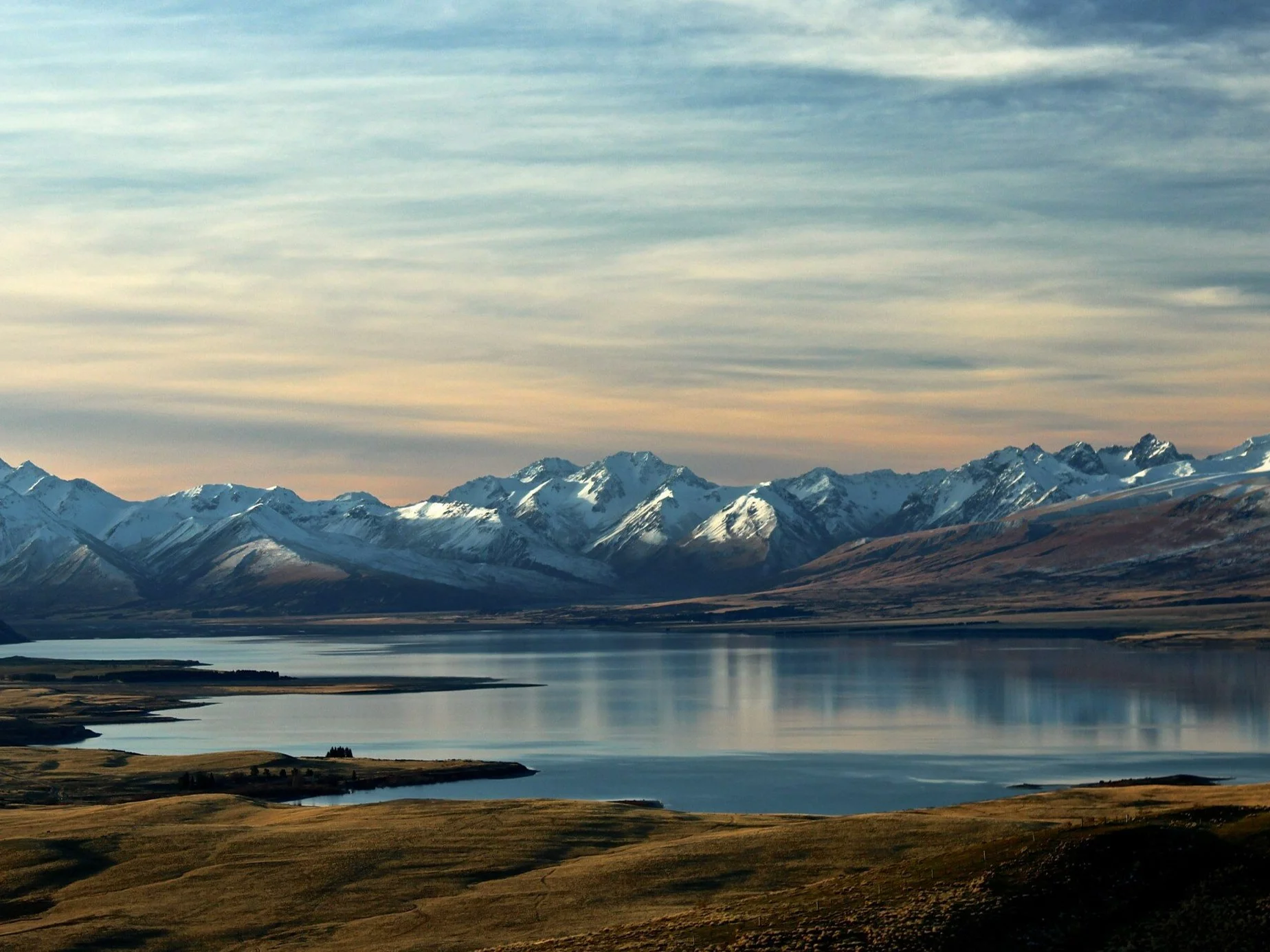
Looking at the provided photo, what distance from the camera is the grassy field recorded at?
46.1 m

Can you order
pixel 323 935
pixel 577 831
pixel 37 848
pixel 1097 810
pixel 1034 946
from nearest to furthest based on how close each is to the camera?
1. pixel 1034 946
2. pixel 323 935
3. pixel 37 848
4. pixel 577 831
5. pixel 1097 810

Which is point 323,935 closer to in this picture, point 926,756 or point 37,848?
point 37,848

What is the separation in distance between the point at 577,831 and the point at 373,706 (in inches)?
4779

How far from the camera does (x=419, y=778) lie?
115688 mm

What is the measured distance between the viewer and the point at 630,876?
6406 cm

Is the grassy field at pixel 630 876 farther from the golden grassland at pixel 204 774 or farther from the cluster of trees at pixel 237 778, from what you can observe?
the cluster of trees at pixel 237 778

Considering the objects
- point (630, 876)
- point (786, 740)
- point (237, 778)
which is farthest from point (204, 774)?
point (630, 876)

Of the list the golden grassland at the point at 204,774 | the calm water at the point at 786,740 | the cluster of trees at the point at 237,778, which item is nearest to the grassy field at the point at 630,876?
the golden grassland at the point at 204,774

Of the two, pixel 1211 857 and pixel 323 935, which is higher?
pixel 1211 857

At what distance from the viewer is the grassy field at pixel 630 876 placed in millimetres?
46125

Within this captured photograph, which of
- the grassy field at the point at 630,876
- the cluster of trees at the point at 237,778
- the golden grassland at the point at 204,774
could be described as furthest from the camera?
the cluster of trees at the point at 237,778

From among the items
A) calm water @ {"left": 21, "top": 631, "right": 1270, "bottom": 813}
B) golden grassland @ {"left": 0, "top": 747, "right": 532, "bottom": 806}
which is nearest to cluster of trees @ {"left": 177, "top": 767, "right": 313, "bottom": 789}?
golden grassland @ {"left": 0, "top": 747, "right": 532, "bottom": 806}

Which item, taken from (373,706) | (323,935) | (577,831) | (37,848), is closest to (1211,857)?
(323,935)

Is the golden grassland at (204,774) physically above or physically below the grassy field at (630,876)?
below
